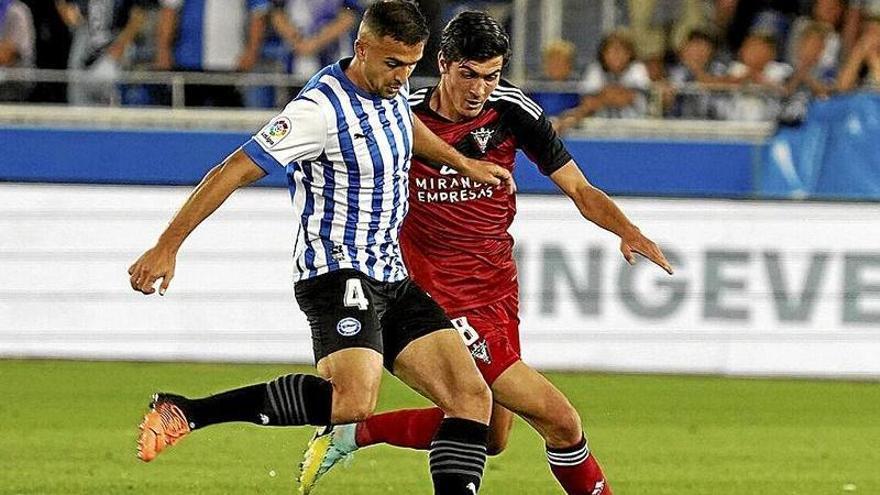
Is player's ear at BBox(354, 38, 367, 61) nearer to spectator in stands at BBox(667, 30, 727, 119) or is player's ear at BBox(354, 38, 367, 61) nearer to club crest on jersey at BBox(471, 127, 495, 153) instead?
club crest on jersey at BBox(471, 127, 495, 153)

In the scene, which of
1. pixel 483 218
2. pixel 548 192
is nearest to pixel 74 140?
pixel 548 192

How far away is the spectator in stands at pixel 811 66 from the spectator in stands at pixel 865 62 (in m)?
0.16

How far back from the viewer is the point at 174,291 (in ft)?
42.4

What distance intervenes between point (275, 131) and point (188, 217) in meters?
0.43

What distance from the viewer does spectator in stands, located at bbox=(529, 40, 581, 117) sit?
15.5 metres

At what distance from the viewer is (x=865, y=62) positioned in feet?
50.8

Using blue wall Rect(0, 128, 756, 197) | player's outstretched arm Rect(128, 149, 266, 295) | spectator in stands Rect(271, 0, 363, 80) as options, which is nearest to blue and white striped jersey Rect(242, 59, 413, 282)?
player's outstretched arm Rect(128, 149, 266, 295)

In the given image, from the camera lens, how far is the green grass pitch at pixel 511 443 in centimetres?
850

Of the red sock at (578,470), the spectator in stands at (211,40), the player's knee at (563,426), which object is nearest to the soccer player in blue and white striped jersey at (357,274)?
the player's knee at (563,426)

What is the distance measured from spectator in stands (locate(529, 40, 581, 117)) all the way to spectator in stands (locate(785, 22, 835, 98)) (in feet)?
5.87

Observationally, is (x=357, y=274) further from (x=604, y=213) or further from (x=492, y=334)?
(x=604, y=213)

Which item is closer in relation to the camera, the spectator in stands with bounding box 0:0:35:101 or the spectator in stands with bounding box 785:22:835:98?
the spectator in stands with bounding box 785:22:835:98

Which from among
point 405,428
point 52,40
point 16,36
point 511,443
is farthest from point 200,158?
point 405,428

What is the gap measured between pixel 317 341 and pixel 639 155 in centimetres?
910
